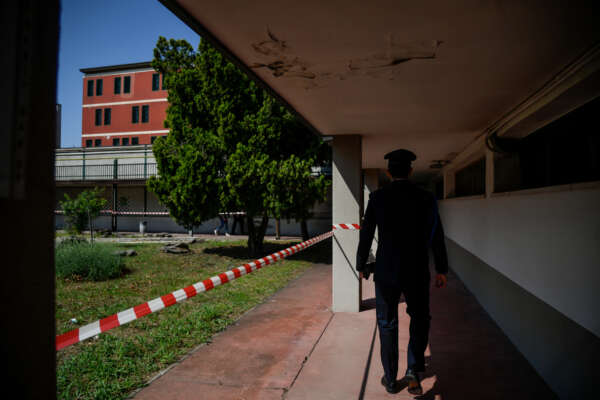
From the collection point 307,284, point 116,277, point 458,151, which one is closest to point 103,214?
point 116,277

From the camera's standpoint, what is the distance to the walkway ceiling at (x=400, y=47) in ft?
7.91

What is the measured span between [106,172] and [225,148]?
61.6 ft

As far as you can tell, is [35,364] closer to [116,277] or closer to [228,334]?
[228,334]

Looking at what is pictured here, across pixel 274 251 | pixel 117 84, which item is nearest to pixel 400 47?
pixel 274 251

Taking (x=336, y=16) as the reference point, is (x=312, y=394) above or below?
below

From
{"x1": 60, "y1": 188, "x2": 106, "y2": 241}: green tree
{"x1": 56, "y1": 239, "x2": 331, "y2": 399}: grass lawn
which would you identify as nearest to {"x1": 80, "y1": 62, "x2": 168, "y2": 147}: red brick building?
{"x1": 60, "y1": 188, "x2": 106, "y2": 241}: green tree

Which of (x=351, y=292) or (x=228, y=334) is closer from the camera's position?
(x=228, y=334)

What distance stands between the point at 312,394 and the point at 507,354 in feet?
7.84

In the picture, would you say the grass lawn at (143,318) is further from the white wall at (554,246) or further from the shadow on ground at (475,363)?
the white wall at (554,246)

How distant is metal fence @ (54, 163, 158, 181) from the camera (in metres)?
26.0

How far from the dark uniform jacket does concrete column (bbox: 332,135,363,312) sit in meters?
2.83

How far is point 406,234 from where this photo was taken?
332cm

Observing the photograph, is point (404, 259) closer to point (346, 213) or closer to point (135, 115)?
point (346, 213)

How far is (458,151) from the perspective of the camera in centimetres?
874
